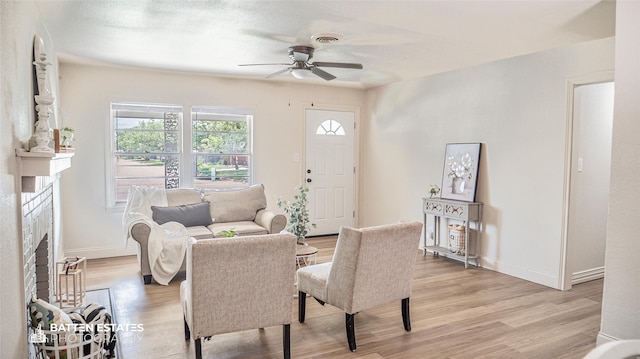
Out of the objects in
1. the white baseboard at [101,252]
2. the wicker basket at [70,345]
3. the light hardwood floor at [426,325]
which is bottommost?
the light hardwood floor at [426,325]

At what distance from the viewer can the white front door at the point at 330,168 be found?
21.7 feet

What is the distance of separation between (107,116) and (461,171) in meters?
4.40

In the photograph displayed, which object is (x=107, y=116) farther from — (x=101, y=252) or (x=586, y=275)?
(x=586, y=275)

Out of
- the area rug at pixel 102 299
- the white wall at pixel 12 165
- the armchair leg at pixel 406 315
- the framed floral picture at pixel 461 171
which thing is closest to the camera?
the white wall at pixel 12 165

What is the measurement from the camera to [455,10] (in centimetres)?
297

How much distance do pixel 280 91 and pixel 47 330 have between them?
470cm

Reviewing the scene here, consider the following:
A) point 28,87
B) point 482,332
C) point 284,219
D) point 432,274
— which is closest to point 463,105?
point 432,274

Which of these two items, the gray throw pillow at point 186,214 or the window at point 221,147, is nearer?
the gray throw pillow at point 186,214

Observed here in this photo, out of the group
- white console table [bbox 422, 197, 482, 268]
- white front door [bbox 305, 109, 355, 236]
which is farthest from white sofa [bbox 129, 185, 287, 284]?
white console table [bbox 422, 197, 482, 268]

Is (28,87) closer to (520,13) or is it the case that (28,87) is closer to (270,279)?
(270,279)

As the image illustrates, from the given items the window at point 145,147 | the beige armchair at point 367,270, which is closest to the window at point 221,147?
the window at point 145,147

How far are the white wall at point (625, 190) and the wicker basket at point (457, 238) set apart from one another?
2324 millimetres

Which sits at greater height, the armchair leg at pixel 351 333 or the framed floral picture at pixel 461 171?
the framed floral picture at pixel 461 171

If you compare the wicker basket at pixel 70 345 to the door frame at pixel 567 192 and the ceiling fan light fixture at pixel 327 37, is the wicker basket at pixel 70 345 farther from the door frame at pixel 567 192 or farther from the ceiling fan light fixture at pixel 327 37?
the door frame at pixel 567 192
